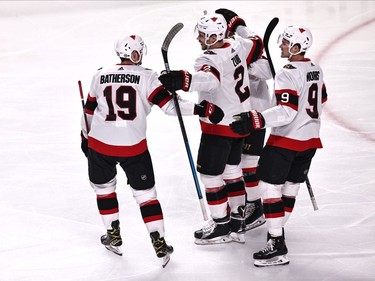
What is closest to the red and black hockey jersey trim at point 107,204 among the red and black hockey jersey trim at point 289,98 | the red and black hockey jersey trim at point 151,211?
the red and black hockey jersey trim at point 151,211

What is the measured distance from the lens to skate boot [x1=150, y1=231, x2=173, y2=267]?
178 inches

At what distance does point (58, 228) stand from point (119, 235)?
550 millimetres

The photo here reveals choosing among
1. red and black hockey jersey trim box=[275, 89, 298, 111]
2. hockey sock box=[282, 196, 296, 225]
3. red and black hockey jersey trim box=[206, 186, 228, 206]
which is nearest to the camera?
red and black hockey jersey trim box=[275, 89, 298, 111]

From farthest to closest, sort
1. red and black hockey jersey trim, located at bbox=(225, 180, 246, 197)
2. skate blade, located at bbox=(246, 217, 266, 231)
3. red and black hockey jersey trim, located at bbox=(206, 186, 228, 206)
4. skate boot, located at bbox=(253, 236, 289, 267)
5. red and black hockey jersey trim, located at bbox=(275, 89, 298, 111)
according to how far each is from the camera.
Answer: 1. skate blade, located at bbox=(246, 217, 266, 231)
2. red and black hockey jersey trim, located at bbox=(225, 180, 246, 197)
3. red and black hockey jersey trim, located at bbox=(206, 186, 228, 206)
4. skate boot, located at bbox=(253, 236, 289, 267)
5. red and black hockey jersey trim, located at bbox=(275, 89, 298, 111)

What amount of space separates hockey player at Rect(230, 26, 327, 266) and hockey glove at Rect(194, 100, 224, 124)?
9.5 inches

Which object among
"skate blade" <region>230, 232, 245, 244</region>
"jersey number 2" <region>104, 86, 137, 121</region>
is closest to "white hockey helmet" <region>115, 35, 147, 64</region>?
"jersey number 2" <region>104, 86, 137, 121</region>

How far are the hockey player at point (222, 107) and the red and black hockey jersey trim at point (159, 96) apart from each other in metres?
0.08

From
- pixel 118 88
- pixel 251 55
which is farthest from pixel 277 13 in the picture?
pixel 118 88

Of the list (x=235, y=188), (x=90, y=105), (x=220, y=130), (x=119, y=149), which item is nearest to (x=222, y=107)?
(x=220, y=130)

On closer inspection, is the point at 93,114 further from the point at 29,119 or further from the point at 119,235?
the point at 29,119

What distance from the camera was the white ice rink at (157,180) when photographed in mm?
4551

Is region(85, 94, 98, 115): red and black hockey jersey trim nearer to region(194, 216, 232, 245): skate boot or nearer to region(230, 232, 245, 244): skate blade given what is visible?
region(194, 216, 232, 245): skate boot

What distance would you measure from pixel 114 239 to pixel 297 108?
4.34ft

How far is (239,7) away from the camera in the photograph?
1134 cm
